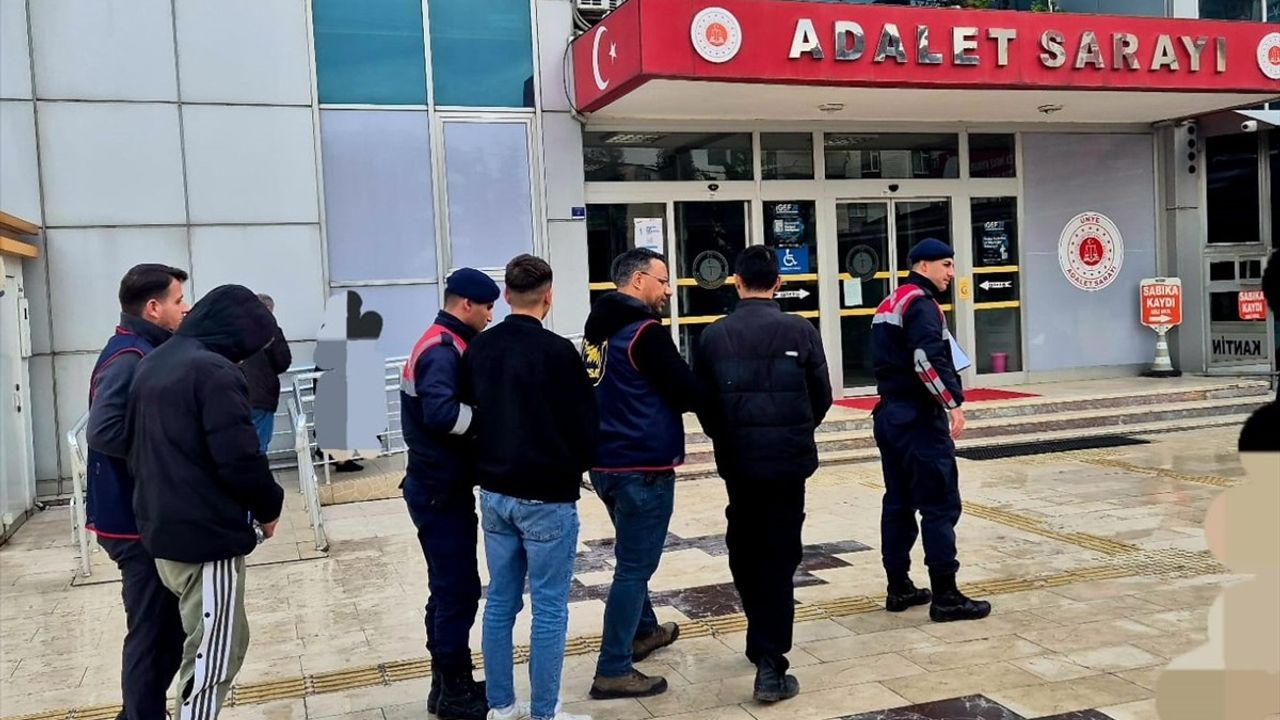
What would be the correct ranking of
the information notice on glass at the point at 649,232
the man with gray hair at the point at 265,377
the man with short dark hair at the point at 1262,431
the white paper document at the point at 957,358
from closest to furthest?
the man with short dark hair at the point at 1262,431
the white paper document at the point at 957,358
the man with gray hair at the point at 265,377
the information notice on glass at the point at 649,232

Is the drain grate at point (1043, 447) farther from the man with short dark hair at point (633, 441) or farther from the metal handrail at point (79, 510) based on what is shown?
the metal handrail at point (79, 510)

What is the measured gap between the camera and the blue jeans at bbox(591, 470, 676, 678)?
162 inches

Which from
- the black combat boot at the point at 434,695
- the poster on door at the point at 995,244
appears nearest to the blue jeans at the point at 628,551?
the black combat boot at the point at 434,695

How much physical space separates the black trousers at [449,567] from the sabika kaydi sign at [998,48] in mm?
6837

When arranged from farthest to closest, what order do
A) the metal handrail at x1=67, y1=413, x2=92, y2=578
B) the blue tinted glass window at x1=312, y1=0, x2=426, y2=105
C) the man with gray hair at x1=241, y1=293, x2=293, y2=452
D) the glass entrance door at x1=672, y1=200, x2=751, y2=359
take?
the glass entrance door at x1=672, y1=200, x2=751, y2=359, the blue tinted glass window at x1=312, y1=0, x2=426, y2=105, the man with gray hair at x1=241, y1=293, x2=293, y2=452, the metal handrail at x1=67, y1=413, x2=92, y2=578

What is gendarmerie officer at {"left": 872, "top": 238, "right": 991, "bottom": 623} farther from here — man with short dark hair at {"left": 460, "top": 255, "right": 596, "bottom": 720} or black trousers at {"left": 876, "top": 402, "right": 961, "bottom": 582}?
man with short dark hair at {"left": 460, "top": 255, "right": 596, "bottom": 720}

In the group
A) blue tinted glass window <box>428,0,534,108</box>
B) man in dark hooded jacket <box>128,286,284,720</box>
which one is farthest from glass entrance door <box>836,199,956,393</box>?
man in dark hooded jacket <box>128,286,284,720</box>

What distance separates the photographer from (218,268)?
32.0 ft

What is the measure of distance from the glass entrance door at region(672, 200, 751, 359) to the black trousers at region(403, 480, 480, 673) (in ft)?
25.2

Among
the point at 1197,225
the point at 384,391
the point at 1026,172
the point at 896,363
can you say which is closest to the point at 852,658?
the point at 896,363

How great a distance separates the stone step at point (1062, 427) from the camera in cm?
983

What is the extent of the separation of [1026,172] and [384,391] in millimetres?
8121

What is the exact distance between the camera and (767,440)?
4.08m

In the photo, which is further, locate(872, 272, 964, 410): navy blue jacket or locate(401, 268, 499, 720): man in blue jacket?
locate(872, 272, 964, 410): navy blue jacket
